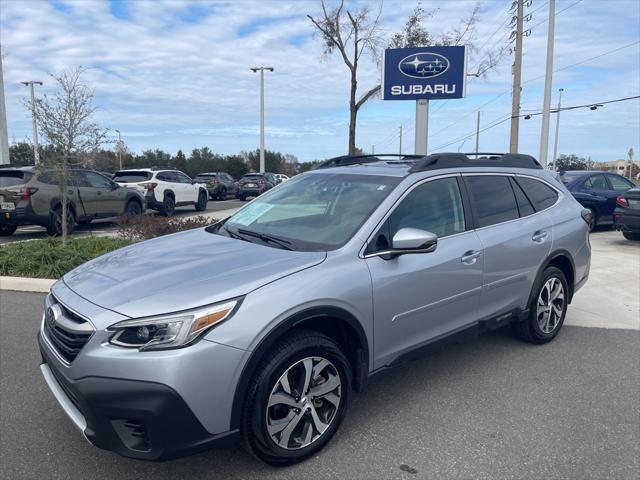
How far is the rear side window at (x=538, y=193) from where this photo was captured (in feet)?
15.3

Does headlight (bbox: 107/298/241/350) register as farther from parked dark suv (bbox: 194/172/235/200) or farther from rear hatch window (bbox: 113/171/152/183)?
parked dark suv (bbox: 194/172/235/200)

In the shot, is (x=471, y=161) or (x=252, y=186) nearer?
(x=471, y=161)

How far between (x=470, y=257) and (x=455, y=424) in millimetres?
1190

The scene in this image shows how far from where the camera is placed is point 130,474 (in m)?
2.78

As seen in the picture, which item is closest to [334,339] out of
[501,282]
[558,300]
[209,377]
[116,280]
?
[209,377]

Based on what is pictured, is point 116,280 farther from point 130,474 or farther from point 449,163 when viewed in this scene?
point 449,163

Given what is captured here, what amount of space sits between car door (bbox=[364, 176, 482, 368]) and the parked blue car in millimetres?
9900

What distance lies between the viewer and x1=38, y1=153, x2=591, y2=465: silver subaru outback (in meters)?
2.39

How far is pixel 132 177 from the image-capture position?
16656 mm

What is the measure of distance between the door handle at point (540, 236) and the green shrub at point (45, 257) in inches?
237

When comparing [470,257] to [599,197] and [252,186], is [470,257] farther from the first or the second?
[252,186]

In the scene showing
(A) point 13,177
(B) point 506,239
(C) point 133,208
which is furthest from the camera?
(C) point 133,208

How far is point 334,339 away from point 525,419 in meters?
1.46

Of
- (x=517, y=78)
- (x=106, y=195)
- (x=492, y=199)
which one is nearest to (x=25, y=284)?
(x=492, y=199)
